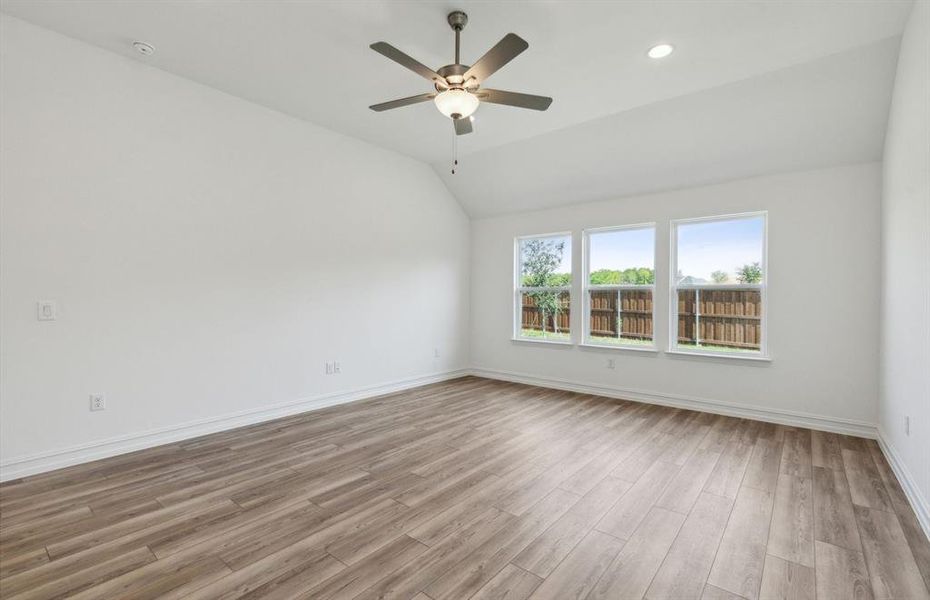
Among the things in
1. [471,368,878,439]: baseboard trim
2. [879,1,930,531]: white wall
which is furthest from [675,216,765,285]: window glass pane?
[471,368,878,439]: baseboard trim

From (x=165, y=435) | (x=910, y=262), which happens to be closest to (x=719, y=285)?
(x=910, y=262)

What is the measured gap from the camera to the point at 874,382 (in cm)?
377

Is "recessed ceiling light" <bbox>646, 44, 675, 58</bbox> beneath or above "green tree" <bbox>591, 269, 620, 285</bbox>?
above

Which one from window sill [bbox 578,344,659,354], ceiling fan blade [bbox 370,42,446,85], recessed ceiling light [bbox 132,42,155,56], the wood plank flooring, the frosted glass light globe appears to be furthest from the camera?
window sill [bbox 578,344,659,354]

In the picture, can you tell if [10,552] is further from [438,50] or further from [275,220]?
[438,50]

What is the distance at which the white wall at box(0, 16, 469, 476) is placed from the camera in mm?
2910

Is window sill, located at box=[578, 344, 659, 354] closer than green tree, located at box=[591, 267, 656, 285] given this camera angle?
Yes

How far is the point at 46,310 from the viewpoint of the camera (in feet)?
9.74

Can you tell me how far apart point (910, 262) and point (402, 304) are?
4765 millimetres

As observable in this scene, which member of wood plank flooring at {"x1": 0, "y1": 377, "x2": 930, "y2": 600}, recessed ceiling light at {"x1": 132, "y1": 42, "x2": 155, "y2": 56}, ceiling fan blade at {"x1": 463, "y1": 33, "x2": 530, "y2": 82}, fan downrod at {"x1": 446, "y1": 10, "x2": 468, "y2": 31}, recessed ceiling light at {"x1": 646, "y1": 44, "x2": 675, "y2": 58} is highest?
recessed ceiling light at {"x1": 132, "y1": 42, "x2": 155, "y2": 56}

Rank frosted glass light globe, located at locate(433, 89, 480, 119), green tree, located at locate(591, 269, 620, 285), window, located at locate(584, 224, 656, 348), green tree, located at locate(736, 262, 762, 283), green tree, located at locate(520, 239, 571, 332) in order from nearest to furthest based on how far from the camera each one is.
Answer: frosted glass light globe, located at locate(433, 89, 480, 119) < green tree, located at locate(736, 262, 762, 283) < window, located at locate(584, 224, 656, 348) < green tree, located at locate(591, 269, 620, 285) < green tree, located at locate(520, 239, 571, 332)

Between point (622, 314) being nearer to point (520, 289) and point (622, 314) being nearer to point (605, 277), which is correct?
point (605, 277)

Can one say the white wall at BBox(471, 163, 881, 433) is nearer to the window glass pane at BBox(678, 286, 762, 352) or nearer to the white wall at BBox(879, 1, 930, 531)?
the window glass pane at BBox(678, 286, 762, 352)

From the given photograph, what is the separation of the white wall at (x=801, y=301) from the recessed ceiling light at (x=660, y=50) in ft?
6.81
